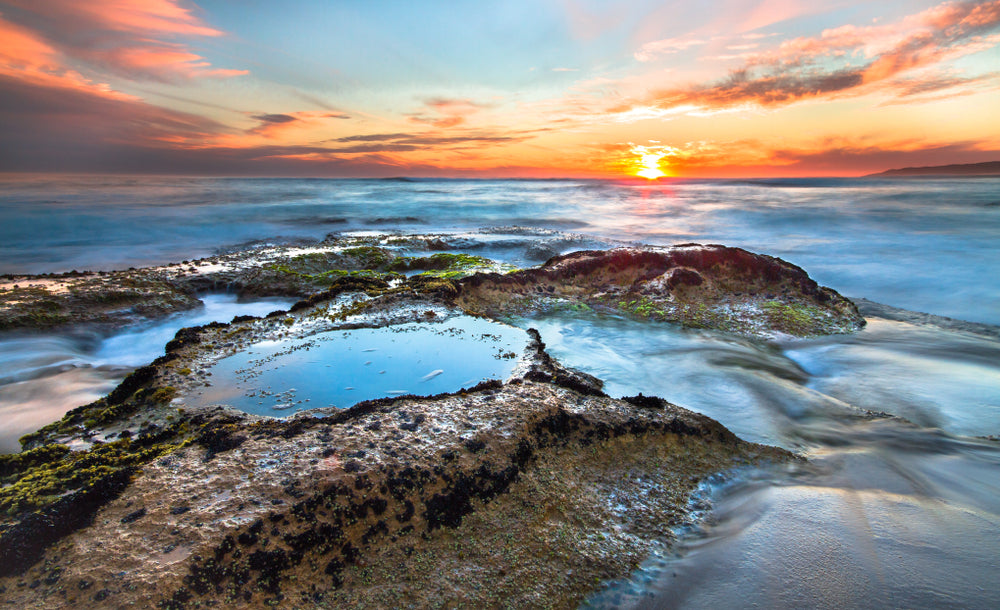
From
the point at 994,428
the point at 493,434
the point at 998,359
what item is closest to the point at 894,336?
the point at 998,359

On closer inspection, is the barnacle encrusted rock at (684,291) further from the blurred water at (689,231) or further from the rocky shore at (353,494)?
the blurred water at (689,231)

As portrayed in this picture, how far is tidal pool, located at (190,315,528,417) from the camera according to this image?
14.5 feet

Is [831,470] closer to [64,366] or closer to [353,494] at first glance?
[353,494]

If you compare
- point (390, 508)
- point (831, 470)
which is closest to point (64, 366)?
point (390, 508)

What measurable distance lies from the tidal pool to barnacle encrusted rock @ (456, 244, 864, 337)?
5.86 feet

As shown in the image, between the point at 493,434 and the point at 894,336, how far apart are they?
26.9 ft

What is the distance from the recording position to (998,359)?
6965 mm

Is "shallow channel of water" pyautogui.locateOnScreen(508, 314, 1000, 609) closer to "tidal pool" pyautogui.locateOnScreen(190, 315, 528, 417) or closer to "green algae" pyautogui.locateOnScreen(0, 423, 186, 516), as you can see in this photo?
"tidal pool" pyautogui.locateOnScreen(190, 315, 528, 417)

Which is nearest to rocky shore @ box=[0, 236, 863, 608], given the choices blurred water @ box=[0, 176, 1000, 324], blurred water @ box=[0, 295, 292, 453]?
blurred water @ box=[0, 295, 292, 453]

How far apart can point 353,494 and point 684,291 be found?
7.67 meters

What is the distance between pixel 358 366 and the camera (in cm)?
517

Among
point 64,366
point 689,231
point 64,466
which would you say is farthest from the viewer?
point 689,231

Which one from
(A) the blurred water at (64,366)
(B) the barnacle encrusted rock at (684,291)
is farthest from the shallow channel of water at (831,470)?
(A) the blurred water at (64,366)

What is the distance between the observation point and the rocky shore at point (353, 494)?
2.35 meters
